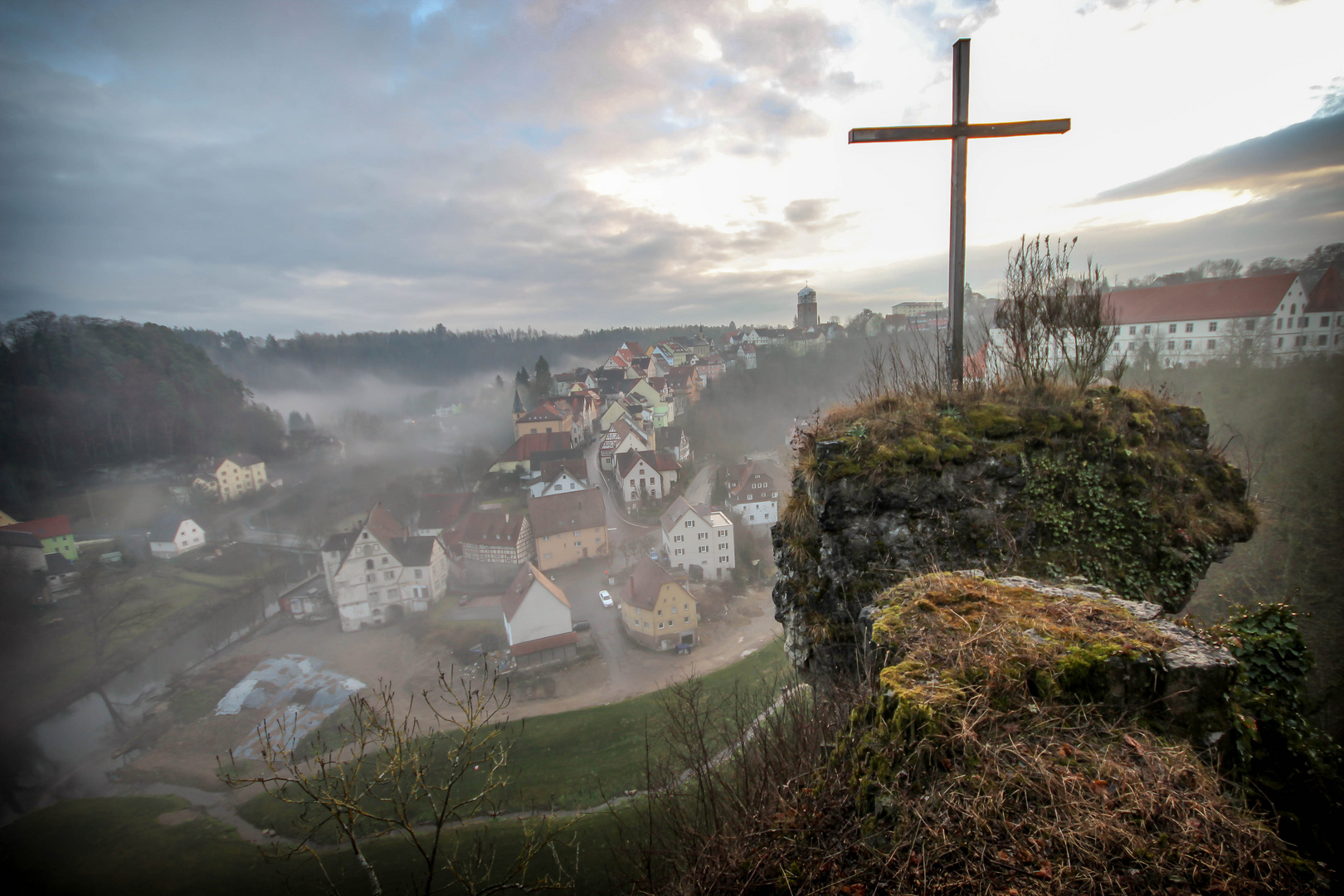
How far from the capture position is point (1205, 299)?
60.2 ft

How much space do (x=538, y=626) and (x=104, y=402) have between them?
41.7 m

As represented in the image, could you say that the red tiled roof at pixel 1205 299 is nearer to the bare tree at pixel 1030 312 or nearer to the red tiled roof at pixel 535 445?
the bare tree at pixel 1030 312

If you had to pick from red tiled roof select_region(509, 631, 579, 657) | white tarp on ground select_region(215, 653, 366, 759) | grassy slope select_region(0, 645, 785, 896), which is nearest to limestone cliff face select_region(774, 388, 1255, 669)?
grassy slope select_region(0, 645, 785, 896)

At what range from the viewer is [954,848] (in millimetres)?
1739

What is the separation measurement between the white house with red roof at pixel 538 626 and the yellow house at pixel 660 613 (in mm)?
3203

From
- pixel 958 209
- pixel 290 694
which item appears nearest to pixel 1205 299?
pixel 958 209

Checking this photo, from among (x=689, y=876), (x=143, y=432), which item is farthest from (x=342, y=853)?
(x=143, y=432)

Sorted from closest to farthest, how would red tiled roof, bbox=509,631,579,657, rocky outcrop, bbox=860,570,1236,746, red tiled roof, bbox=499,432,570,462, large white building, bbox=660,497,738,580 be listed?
rocky outcrop, bbox=860,570,1236,746, red tiled roof, bbox=509,631,579,657, large white building, bbox=660,497,738,580, red tiled roof, bbox=499,432,570,462

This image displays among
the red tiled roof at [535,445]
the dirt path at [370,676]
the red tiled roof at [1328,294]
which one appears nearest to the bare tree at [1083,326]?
the red tiled roof at [1328,294]

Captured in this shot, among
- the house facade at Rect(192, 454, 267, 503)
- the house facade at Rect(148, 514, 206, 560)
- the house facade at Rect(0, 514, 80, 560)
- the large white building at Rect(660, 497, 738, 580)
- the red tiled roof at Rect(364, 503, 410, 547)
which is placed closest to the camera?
the house facade at Rect(0, 514, 80, 560)

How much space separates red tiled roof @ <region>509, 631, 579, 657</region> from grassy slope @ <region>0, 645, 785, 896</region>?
163 inches

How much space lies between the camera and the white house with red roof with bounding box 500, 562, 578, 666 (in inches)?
930

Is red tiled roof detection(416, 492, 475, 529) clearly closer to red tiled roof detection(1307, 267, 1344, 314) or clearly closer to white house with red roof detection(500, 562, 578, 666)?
white house with red roof detection(500, 562, 578, 666)

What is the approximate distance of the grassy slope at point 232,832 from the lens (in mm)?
13625
